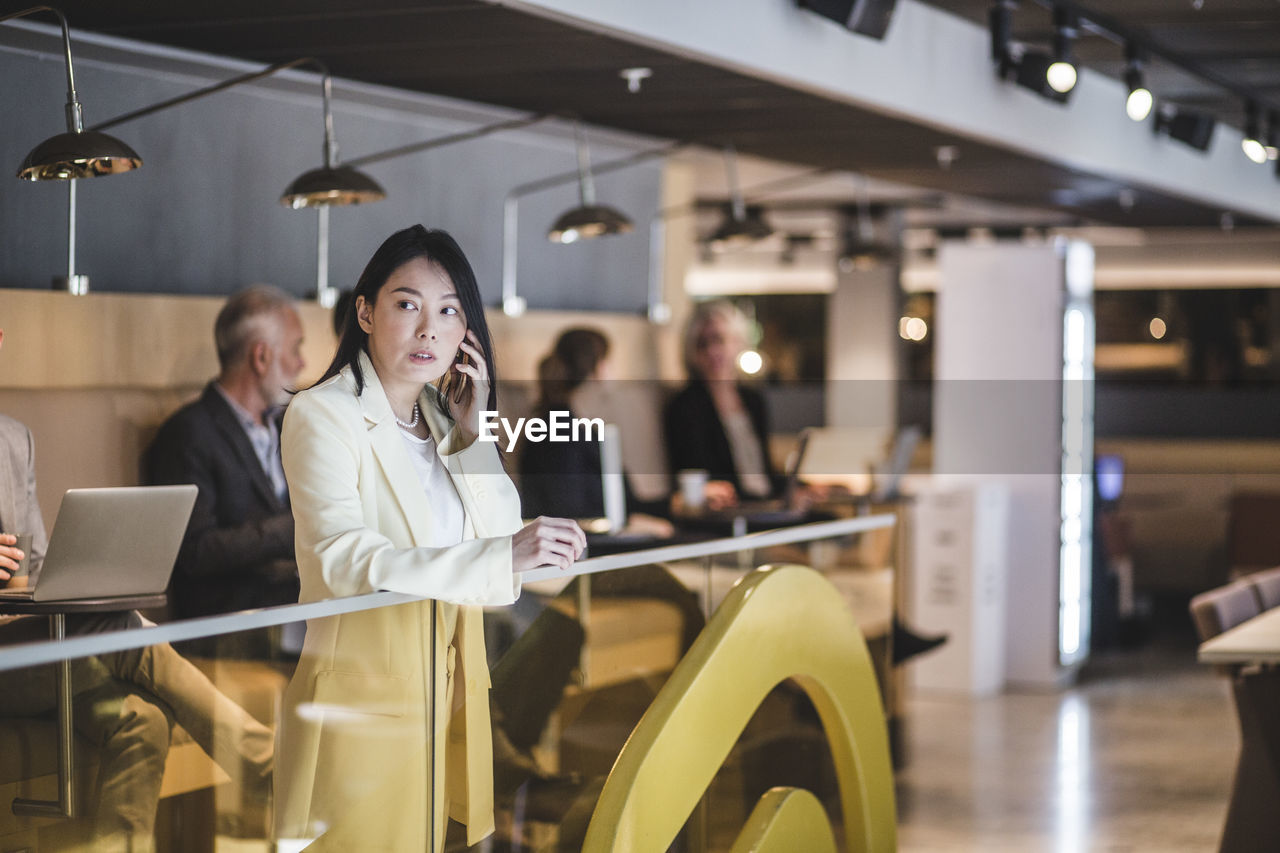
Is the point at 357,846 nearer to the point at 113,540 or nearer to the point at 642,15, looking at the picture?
the point at 113,540

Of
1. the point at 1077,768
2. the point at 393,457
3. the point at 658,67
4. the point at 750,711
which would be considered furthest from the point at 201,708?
the point at 1077,768

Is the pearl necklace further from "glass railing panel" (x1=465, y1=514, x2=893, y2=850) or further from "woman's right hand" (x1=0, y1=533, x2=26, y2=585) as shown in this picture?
"woman's right hand" (x1=0, y1=533, x2=26, y2=585)

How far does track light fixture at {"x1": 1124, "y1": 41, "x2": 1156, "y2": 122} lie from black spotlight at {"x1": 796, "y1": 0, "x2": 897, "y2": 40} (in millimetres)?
1705

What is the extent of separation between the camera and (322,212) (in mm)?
6363

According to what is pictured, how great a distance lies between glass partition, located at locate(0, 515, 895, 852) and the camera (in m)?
2.49

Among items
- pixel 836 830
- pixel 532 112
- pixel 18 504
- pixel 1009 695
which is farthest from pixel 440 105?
pixel 1009 695

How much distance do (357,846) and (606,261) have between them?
5862mm

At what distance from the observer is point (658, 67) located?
5.38 m

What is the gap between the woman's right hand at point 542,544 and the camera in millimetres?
2963

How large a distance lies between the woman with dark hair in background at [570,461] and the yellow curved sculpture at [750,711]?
21.1 inches

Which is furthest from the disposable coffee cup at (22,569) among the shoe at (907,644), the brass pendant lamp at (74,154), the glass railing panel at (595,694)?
the shoe at (907,644)

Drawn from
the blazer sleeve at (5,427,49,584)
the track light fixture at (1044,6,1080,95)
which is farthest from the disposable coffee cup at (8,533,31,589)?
the track light fixture at (1044,6,1080,95)

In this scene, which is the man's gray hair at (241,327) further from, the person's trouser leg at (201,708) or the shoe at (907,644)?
the shoe at (907,644)

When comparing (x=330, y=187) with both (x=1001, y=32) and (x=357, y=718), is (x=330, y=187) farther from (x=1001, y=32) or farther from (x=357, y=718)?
(x=1001, y=32)
